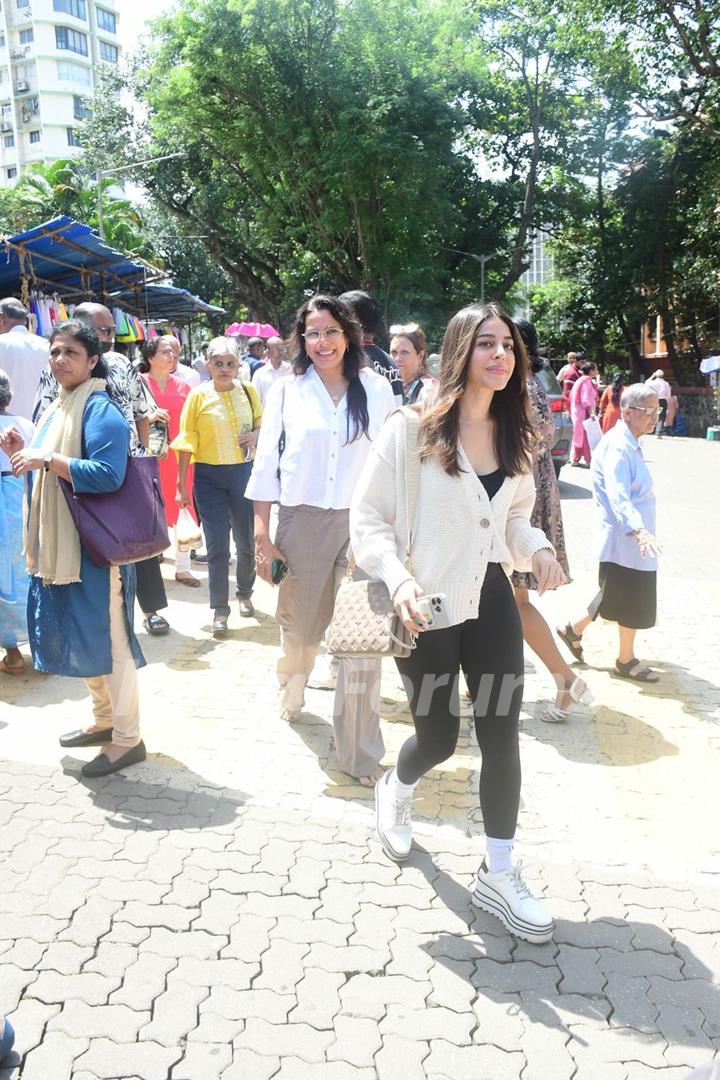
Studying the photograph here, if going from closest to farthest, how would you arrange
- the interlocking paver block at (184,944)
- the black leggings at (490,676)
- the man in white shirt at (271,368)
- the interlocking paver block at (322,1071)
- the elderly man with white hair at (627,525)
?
1. the interlocking paver block at (322,1071)
2. the interlocking paver block at (184,944)
3. the black leggings at (490,676)
4. the elderly man with white hair at (627,525)
5. the man in white shirt at (271,368)

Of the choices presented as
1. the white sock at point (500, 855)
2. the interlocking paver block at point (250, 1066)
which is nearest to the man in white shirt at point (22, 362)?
the white sock at point (500, 855)

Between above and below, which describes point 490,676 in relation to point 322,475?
below

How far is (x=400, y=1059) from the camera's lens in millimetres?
2334

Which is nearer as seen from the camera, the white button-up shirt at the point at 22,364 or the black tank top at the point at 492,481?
the black tank top at the point at 492,481

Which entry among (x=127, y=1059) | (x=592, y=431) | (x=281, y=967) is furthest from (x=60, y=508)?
(x=592, y=431)

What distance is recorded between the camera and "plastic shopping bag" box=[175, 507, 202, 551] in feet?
23.9

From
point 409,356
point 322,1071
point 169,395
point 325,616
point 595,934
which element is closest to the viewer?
point 322,1071

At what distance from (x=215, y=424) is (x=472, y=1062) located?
14.9 ft

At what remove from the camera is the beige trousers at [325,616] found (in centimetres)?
386

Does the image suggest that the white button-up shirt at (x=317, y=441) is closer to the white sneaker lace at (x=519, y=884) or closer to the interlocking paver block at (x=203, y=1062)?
the white sneaker lace at (x=519, y=884)

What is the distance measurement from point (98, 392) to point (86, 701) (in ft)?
6.35

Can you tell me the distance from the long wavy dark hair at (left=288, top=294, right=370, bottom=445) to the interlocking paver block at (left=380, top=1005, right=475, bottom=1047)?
7.46ft

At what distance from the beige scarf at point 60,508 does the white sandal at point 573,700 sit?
2.43m

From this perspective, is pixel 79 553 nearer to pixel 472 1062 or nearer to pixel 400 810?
pixel 400 810
